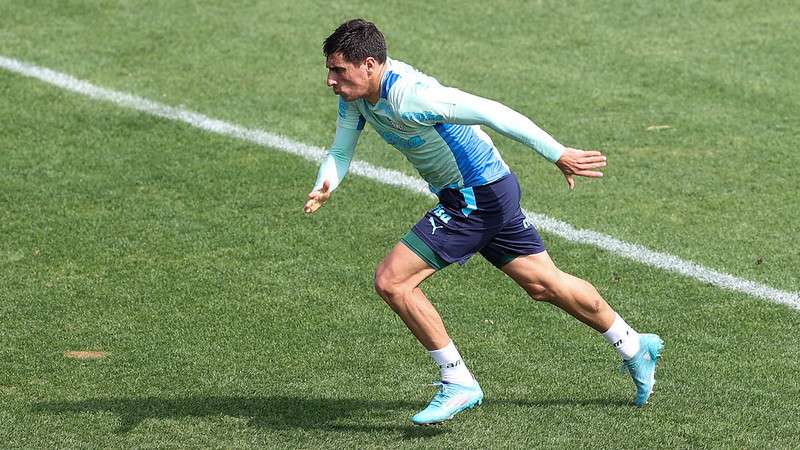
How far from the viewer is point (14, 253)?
9.27m

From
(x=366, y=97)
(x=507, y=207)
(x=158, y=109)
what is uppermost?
(x=366, y=97)

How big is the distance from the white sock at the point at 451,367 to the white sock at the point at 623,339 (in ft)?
2.57

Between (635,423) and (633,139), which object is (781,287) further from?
(633,139)

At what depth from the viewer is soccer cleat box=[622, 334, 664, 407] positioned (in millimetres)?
7008

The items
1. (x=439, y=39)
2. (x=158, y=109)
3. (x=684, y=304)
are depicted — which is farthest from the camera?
(x=439, y=39)

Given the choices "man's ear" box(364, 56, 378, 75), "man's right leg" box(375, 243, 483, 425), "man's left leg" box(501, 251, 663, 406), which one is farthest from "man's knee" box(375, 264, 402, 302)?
"man's ear" box(364, 56, 378, 75)

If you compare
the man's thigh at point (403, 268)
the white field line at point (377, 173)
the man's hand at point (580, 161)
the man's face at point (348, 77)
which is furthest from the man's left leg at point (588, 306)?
the white field line at point (377, 173)

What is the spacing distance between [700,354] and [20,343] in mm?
3831

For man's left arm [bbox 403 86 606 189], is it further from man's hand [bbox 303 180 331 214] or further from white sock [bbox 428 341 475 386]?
white sock [bbox 428 341 475 386]

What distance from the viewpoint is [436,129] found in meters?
6.66

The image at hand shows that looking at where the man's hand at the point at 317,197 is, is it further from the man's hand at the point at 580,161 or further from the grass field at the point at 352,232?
the man's hand at the point at 580,161

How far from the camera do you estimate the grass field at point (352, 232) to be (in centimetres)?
705

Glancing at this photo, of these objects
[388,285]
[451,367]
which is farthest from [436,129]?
[451,367]

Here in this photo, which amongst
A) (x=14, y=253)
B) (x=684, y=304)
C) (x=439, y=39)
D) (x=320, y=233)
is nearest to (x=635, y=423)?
(x=684, y=304)
